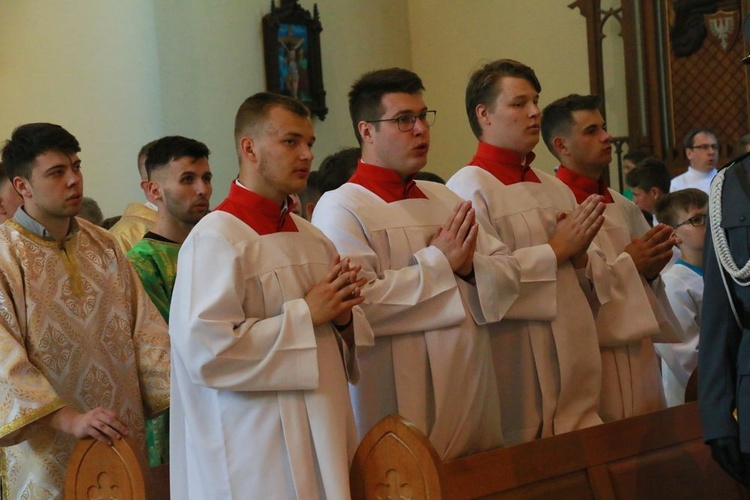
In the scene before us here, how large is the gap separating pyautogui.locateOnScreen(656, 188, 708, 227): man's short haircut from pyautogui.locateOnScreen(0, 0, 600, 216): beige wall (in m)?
4.71

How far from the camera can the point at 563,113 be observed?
501 cm

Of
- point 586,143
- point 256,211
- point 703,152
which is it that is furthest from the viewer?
point 703,152

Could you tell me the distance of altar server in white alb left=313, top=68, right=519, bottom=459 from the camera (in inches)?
158

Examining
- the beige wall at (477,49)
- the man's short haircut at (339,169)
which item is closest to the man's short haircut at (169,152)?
the man's short haircut at (339,169)

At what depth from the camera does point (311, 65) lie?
10.7 metres

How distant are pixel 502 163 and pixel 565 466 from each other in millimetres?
1496

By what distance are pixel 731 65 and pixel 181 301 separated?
851cm

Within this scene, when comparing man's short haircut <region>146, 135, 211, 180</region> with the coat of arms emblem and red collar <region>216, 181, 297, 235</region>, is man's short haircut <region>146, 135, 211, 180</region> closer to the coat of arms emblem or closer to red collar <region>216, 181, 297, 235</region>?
red collar <region>216, 181, 297, 235</region>

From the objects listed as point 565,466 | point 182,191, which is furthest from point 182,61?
point 565,466

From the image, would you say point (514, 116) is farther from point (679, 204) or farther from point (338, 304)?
point (338, 304)

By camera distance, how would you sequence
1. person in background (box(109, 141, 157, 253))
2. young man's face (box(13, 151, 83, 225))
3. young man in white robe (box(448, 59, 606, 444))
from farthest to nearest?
person in background (box(109, 141, 157, 253)), young man in white robe (box(448, 59, 606, 444)), young man's face (box(13, 151, 83, 225))

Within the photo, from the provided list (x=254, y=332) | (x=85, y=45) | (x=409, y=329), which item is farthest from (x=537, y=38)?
(x=254, y=332)

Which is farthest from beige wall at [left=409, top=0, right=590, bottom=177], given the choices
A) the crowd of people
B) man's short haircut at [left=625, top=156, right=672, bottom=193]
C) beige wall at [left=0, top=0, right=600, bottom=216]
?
the crowd of people

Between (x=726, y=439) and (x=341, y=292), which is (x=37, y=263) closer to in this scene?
(x=341, y=292)
